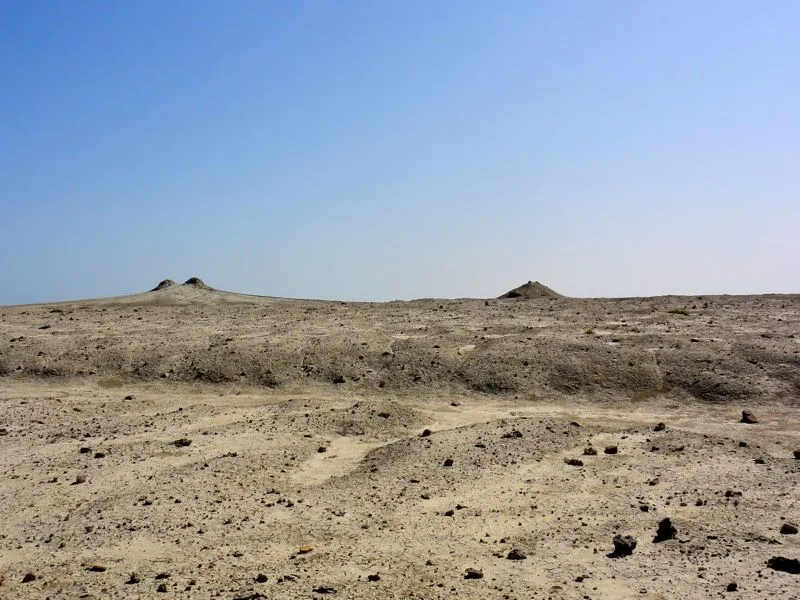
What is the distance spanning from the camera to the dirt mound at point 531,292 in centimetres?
2630

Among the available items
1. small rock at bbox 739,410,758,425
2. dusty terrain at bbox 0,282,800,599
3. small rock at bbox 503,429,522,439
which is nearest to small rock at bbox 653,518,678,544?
dusty terrain at bbox 0,282,800,599

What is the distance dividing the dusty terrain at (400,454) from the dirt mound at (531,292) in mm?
5860

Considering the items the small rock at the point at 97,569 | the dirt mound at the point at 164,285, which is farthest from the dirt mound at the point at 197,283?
the small rock at the point at 97,569

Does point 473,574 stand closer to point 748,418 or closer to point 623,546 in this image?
point 623,546

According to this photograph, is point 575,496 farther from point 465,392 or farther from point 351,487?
point 465,392

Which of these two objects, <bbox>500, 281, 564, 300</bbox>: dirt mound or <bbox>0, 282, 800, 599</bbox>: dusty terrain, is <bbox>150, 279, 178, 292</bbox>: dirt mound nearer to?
<bbox>0, 282, 800, 599</bbox>: dusty terrain

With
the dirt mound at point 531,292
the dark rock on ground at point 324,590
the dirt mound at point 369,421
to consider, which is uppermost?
the dirt mound at point 531,292

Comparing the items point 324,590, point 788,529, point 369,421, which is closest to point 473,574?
point 324,590

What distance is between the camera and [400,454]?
1009cm

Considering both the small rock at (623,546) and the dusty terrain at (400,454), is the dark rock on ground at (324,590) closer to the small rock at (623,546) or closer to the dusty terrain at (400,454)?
the dusty terrain at (400,454)

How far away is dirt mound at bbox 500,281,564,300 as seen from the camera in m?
26.3

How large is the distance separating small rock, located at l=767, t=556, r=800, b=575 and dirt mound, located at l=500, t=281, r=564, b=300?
19.7 metres

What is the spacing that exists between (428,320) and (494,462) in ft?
32.6

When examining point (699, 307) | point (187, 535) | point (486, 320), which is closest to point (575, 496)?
point (187, 535)
